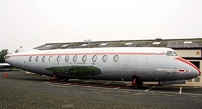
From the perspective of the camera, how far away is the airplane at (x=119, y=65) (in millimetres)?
18922

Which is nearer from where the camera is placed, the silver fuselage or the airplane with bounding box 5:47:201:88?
the silver fuselage

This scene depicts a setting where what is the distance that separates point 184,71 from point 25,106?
47.6ft

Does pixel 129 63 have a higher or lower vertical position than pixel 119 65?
higher

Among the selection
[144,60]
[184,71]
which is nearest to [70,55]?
[144,60]

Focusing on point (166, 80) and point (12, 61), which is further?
point (12, 61)

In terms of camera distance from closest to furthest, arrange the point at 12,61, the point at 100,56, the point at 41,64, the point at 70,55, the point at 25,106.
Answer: the point at 25,106
the point at 100,56
the point at 70,55
the point at 41,64
the point at 12,61

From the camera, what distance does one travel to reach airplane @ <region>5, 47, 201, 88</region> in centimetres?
1892

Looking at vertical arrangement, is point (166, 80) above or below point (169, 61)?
below

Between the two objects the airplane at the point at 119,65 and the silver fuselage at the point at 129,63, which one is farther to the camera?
the airplane at the point at 119,65

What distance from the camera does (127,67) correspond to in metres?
20.2

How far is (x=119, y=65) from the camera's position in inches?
812

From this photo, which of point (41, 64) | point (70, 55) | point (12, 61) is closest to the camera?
point (70, 55)

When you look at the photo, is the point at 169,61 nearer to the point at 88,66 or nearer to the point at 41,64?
the point at 88,66

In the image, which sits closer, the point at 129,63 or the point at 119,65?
the point at 129,63
